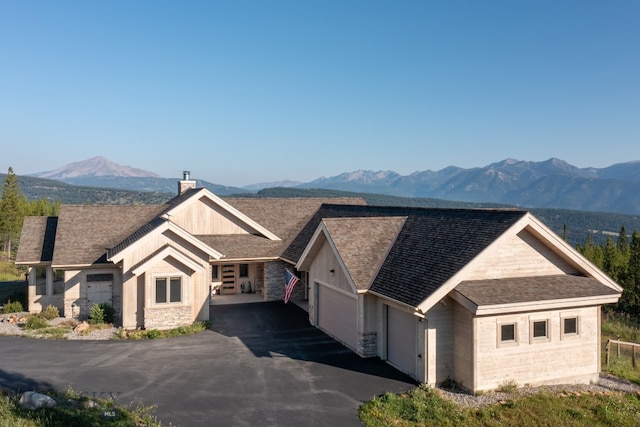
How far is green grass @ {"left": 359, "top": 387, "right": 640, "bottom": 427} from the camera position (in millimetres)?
12633

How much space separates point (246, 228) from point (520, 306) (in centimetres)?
1894

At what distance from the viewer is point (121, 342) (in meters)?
19.9

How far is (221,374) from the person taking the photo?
16016 millimetres

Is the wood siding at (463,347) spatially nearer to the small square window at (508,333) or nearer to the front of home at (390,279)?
the front of home at (390,279)

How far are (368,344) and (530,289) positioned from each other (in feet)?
20.2

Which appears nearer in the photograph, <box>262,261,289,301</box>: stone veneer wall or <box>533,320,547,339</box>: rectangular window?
<box>533,320,547,339</box>: rectangular window

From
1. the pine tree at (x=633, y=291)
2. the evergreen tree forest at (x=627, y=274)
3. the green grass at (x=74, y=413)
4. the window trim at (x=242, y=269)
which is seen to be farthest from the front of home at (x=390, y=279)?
the pine tree at (x=633, y=291)

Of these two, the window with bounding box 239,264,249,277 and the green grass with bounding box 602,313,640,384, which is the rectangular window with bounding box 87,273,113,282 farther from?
the green grass with bounding box 602,313,640,384

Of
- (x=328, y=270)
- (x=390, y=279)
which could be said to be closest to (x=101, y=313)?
(x=328, y=270)

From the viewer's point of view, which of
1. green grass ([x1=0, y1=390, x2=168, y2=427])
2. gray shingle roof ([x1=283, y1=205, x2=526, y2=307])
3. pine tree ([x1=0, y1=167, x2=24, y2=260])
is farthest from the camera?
pine tree ([x1=0, y1=167, x2=24, y2=260])

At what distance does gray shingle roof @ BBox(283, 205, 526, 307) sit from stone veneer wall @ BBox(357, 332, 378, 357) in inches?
76.5

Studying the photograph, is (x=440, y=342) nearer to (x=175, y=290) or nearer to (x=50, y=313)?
(x=175, y=290)

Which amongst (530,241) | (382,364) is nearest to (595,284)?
(530,241)

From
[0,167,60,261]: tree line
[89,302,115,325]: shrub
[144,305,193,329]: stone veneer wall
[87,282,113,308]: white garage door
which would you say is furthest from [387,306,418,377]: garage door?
[0,167,60,261]: tree line
